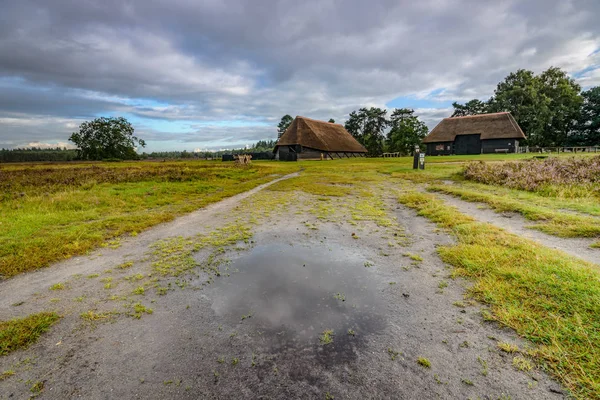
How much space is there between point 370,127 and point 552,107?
37841mm

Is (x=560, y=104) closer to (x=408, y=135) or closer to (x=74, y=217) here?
(x=408, y=135)

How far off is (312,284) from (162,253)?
362 cm

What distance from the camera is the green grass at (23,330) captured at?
3.06m

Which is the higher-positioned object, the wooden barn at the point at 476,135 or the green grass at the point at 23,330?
the wooden barn at the point at 476,135

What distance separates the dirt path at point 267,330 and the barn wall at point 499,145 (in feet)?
170

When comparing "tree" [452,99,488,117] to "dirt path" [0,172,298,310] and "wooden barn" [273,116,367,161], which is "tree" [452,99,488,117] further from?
"dirt path" [0,172,298,310]

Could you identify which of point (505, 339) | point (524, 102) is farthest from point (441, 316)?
point (524, 102)

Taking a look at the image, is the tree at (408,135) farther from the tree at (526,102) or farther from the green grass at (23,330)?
the green grass at (23,330)

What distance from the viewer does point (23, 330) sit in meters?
3.29

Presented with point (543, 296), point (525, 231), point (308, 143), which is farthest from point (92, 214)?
point (308, 143)

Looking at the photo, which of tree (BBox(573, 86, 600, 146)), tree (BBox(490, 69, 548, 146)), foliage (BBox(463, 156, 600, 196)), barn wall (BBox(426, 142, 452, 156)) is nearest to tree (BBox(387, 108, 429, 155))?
barn wall (BBox(426, 142, 452, 156))

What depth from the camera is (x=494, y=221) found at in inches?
286

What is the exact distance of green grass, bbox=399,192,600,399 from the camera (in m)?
2.52

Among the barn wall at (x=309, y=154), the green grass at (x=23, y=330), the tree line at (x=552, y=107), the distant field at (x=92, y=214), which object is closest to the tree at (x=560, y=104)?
the tree line at (x=552, y=107)
